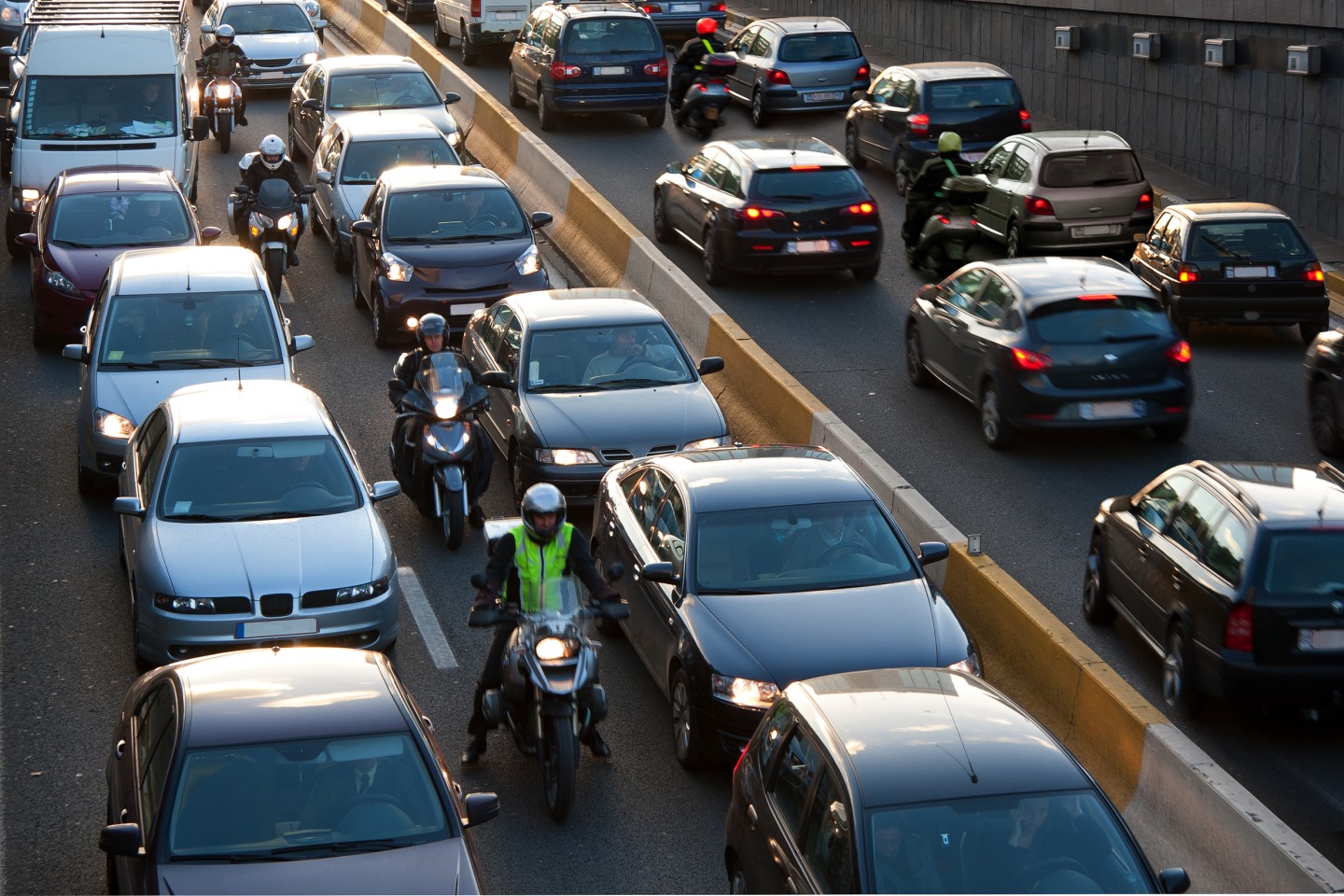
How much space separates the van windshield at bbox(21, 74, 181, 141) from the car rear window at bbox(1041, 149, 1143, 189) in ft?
35.9

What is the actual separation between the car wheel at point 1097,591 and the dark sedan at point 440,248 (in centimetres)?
821

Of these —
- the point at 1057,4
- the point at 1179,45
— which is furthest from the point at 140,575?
the point at 1057,4

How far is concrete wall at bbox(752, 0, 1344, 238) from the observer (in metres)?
23.8

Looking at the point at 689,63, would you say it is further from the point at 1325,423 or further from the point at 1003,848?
the point at 1003,848

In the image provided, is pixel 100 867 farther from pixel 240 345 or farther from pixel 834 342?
pixel 834 342

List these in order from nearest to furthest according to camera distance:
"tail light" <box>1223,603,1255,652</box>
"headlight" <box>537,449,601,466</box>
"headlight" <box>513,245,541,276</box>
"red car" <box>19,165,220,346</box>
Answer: "tail light" <box>1223,603,1255,652</box> → "headlight" <box>537,449,601,466</box> → "red car" <box>19,165,220,346</box> → "headlight" <box>513,245,541,276</box>

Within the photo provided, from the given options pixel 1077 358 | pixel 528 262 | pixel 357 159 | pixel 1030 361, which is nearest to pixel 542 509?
pixel 1030 361

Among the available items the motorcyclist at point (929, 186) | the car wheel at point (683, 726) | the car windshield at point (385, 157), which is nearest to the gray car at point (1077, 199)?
the motorcyclist at point (929, 186)

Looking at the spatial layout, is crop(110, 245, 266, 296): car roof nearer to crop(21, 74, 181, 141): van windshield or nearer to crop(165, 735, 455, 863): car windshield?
crop(21, 74, 181, 141): van windshield

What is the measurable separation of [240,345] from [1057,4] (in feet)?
61.7

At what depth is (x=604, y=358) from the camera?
1594 centimetres

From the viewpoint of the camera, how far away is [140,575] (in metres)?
11.6

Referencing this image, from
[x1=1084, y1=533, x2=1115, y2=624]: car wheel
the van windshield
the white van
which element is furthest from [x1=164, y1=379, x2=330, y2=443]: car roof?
the van windshield

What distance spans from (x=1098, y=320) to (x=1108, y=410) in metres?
0.78
